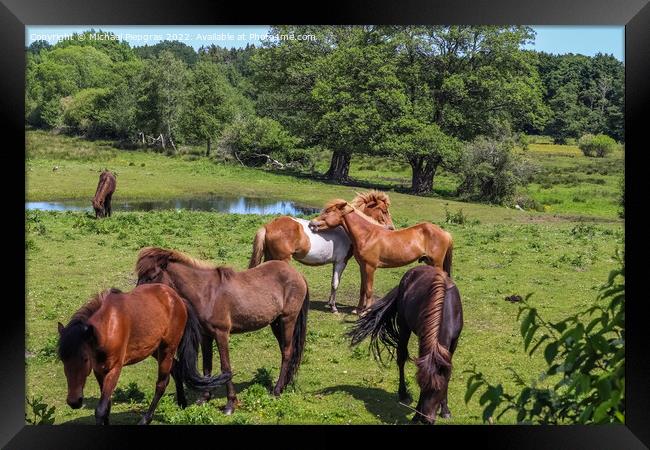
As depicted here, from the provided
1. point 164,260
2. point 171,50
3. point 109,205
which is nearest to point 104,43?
point 171,50

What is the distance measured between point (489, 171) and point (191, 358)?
7.53m

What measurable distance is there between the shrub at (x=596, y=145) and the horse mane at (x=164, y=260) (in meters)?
6.78

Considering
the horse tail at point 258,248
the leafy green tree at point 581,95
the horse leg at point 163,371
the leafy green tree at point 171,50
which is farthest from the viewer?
the leafy green tree at point 581,95

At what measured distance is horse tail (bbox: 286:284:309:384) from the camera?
9.24 metres

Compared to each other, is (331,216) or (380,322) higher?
(331,216)

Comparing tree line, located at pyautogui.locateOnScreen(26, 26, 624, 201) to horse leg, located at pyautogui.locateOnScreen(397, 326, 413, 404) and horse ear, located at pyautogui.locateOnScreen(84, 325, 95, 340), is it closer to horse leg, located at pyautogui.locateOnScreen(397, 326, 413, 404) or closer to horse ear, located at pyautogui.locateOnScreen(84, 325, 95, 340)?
horse leg, located at pyautogui.locateOnScreen(397, 326, 413, 404)

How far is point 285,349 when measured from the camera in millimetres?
9195

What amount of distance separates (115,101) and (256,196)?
279 centimetres

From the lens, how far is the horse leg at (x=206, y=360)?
29.0ft

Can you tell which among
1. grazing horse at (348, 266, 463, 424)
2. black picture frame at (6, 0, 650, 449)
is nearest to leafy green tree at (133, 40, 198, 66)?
black picture frame at (6, 0, 650, 449)

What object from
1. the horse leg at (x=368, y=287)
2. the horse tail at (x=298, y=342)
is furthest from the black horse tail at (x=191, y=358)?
the horse leg at (x=368, y=287)

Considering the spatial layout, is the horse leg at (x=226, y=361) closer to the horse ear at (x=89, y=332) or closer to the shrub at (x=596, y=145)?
the horse ear at (x=89, y=332)

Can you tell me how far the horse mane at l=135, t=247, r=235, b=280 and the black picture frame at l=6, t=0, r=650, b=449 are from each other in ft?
4.01

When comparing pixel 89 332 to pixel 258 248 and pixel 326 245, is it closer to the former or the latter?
pixel 258 248
